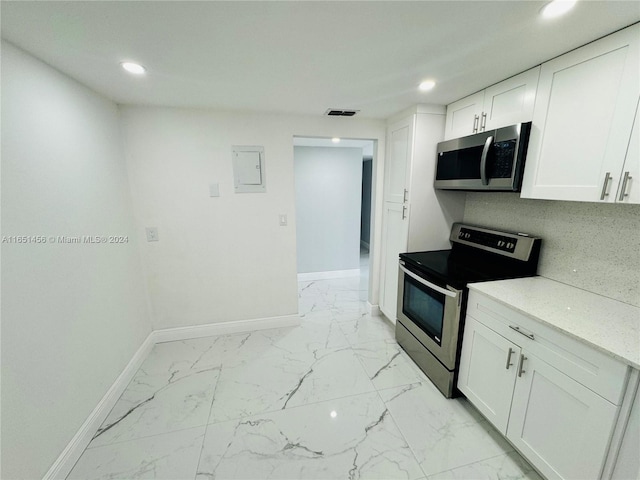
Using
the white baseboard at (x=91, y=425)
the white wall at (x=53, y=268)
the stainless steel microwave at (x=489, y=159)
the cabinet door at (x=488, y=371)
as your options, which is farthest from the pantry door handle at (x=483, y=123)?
the white baseboard at (x=91, y=425)

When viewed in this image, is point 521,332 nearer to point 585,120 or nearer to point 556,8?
point 585,120

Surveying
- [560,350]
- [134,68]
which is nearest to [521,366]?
[560,350]

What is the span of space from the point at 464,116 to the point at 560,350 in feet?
5.68

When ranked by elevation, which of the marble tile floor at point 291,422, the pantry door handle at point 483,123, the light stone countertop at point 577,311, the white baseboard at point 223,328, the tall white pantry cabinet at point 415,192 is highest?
the pantry door handle at point 483,123

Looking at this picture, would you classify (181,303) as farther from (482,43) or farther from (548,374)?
(482,43)

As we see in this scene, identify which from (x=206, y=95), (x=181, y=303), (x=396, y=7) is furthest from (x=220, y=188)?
(x=396, y=7)

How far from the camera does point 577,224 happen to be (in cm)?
162

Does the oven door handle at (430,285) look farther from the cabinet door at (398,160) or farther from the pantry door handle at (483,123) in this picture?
the pantry door handle at (483,123)

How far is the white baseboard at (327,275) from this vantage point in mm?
4432

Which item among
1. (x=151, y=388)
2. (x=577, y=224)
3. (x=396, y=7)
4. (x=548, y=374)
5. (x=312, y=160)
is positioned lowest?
(x=151, y=388)

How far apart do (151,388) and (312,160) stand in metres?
3.34

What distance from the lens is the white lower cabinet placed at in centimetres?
107

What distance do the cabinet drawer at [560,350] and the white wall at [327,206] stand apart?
2.87 meters

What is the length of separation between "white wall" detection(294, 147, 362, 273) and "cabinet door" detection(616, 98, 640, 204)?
321 centimetres
